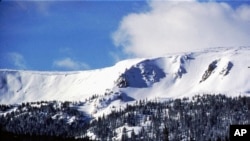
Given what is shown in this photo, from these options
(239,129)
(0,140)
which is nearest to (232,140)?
(239,129)

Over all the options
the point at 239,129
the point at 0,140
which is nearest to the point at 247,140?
the point at 239,129

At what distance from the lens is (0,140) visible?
516 feet

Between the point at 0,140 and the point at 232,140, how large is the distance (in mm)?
106537

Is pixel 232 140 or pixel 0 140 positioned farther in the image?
pixel 0 140

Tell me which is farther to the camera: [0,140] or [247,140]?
[0,140]

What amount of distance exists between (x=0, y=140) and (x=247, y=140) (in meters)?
108

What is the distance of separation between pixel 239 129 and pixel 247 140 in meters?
1.60

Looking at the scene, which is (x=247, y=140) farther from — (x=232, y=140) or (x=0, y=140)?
(x=0, y=140)

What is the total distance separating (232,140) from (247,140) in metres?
1.84

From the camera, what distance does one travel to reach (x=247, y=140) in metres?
59.2

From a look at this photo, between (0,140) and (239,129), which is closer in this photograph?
(239,129)

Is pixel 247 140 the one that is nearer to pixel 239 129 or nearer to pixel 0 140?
pixel 239 129

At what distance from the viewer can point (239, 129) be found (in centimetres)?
6038
